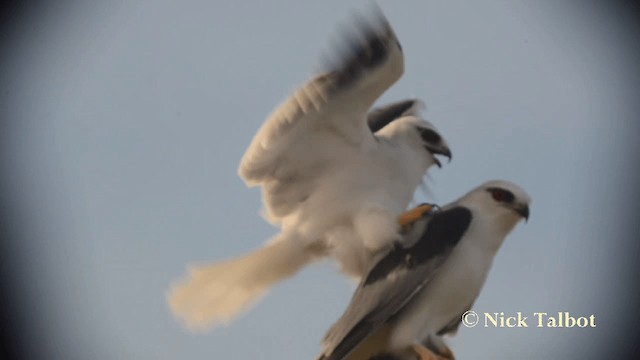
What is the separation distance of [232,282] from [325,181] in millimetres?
648

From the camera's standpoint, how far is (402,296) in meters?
8.30

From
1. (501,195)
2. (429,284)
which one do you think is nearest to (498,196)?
(501,195)

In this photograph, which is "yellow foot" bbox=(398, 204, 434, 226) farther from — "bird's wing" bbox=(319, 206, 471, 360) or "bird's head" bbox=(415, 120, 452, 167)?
"bird's head" bbox=(415, 120, 452, 167)

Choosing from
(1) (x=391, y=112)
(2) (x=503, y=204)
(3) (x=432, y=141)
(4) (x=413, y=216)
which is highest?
(1) (x=391, y=112)

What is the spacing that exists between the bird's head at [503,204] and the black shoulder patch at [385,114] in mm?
1135

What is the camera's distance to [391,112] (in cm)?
951

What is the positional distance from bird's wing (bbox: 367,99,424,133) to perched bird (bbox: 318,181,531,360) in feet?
3.64

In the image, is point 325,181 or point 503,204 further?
point 325,181

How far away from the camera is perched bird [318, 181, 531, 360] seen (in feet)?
27.0

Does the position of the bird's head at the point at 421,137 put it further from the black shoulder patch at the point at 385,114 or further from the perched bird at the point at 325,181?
the black shoulder patch at the point at 385,114

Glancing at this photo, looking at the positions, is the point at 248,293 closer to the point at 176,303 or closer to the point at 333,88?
the point at 176,303

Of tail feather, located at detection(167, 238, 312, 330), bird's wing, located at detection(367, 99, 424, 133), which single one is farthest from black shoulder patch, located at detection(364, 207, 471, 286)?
bird's wing, located at detection(367, 99, 424, 133)

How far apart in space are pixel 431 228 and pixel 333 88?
77 cm

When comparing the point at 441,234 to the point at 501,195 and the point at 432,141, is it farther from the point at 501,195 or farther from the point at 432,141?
the point at 432,141
